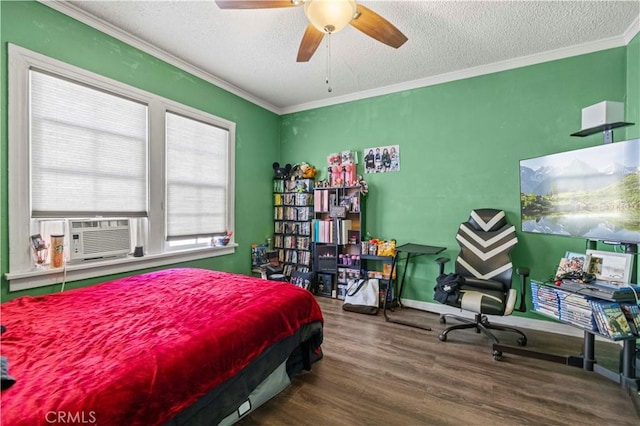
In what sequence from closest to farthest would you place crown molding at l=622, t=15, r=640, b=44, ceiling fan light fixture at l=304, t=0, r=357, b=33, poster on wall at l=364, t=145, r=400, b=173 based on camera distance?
ceiling fan light fixture at l=304, t=0, r=357, b=33, crown molding at l=622, t=15, r=640, b=44, poster on wall at l=364, t=145, r=400, b=173

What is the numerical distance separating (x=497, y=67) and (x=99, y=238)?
4.37 m

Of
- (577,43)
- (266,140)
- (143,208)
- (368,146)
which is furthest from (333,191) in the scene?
(577,43)

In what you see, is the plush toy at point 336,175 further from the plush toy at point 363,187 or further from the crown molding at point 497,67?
the crown molding at point 497,67

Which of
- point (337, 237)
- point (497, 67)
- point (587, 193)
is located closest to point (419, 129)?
point (497, 67)

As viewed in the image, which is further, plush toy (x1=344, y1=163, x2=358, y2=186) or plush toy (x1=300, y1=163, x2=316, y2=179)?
plush toy (x1=300, y1=163, x2=316, y2=179)

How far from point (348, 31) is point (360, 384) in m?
2.91

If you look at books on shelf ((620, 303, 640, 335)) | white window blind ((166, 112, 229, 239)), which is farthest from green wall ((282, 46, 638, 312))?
white window blind ((166, 112, 229, 239))

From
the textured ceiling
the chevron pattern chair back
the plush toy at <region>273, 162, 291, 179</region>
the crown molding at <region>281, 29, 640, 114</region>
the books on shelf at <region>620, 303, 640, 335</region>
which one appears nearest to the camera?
the books on shelf at <region>620, 303, 640, 335</region>

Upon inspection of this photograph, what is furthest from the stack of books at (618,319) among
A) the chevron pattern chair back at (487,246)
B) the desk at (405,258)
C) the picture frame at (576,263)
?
the desk at (405,258)

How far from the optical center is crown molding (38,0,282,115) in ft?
7.16

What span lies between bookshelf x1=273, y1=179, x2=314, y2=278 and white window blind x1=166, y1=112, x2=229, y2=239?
0.93 metres

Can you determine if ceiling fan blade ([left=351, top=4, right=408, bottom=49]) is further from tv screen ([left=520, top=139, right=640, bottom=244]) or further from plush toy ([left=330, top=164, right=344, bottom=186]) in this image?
plush toy ([left=330, top=164, right=344, bottom=186])

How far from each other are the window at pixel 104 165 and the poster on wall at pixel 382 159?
2.02 meters

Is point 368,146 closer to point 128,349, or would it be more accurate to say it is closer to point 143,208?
point 143,208
